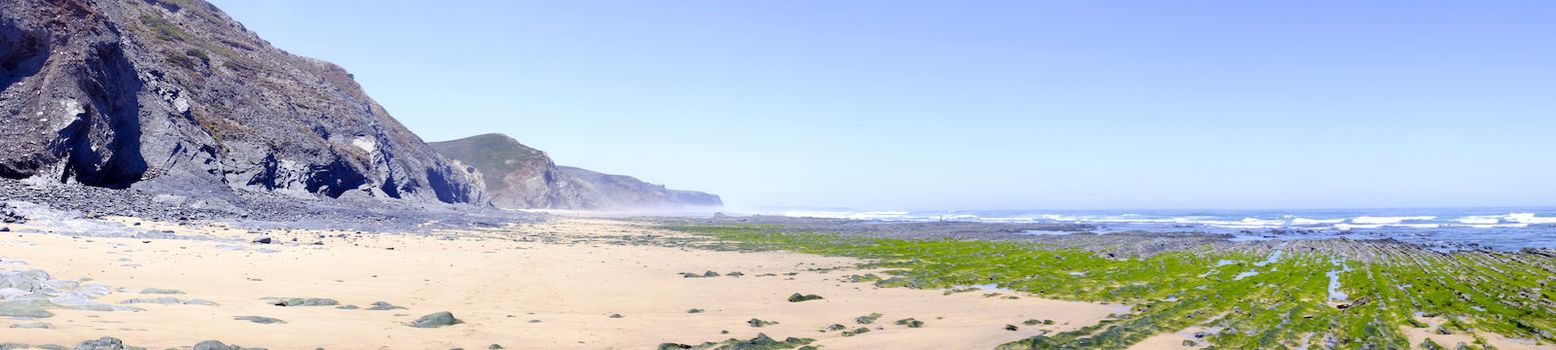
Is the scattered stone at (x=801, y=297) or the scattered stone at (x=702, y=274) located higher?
the scattered stone at (x=702, y=274)

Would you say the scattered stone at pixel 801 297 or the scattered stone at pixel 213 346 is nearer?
the scattered stone at pixel 213 346

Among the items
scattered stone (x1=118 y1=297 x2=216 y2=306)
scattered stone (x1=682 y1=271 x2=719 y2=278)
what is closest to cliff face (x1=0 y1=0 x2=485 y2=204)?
scattered stone (x1=682 y1=271 x2=719 y2=278)

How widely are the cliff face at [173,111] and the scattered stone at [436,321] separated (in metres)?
28.4

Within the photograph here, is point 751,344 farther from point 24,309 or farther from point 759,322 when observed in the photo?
point 24,309

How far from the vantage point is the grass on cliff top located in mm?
12352

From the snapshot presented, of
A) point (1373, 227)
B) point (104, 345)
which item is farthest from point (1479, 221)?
point (104, 345)

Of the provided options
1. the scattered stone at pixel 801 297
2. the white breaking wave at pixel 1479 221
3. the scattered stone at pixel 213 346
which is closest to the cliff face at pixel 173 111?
the scattered stone at pixel 213 346

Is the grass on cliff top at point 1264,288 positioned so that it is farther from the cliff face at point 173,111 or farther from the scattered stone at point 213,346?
the cliff face at point 173,111

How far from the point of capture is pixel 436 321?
10.6m

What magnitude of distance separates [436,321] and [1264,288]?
18.3m

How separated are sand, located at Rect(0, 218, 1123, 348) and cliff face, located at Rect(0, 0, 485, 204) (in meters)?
14.3

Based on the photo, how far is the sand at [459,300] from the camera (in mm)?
9008

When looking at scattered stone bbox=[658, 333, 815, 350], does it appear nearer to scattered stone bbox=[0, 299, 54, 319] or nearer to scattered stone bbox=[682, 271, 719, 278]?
scattered stone bbox=[0, 299, 54, 319]

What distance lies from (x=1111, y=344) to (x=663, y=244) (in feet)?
81.2
